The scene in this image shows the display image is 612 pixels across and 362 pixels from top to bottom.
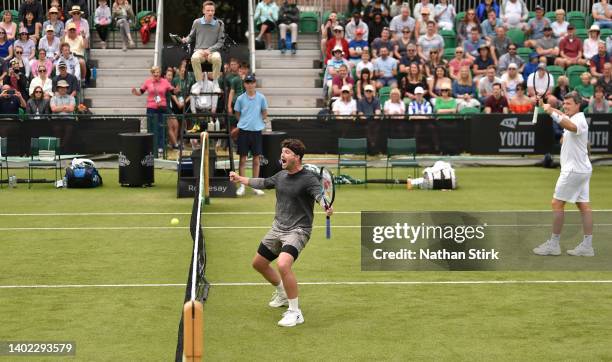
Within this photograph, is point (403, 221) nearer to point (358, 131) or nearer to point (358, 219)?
point (358, 219)

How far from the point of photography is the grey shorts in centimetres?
1138

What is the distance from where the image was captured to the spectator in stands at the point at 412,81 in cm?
2778

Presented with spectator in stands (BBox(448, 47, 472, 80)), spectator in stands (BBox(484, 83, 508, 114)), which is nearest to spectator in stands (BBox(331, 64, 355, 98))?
spectator in stands (BBox(448, 47, 472, 80))

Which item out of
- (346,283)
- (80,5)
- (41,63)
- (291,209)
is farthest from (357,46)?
(291,209)

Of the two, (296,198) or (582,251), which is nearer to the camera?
(296,198)

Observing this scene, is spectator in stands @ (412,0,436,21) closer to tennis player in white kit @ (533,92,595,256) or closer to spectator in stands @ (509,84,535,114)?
spectator in stands @ (509,84,535,114)

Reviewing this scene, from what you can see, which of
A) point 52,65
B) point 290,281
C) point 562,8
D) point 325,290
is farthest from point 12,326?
point 562,8

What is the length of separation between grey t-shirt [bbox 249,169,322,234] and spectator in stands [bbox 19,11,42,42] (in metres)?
19.2

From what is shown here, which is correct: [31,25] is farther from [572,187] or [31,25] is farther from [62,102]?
[572,187]

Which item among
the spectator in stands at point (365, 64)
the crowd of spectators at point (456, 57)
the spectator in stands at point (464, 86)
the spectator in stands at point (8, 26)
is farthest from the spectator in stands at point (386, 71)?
the spectator in stands at point (8, 26)

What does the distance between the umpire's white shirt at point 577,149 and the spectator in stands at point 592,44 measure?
1653 cm

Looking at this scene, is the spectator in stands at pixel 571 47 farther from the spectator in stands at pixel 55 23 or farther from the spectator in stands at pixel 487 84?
the spectator in stands at pixel 55 23

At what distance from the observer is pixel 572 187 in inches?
563

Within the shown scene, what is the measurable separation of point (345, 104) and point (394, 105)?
3.76 feet
